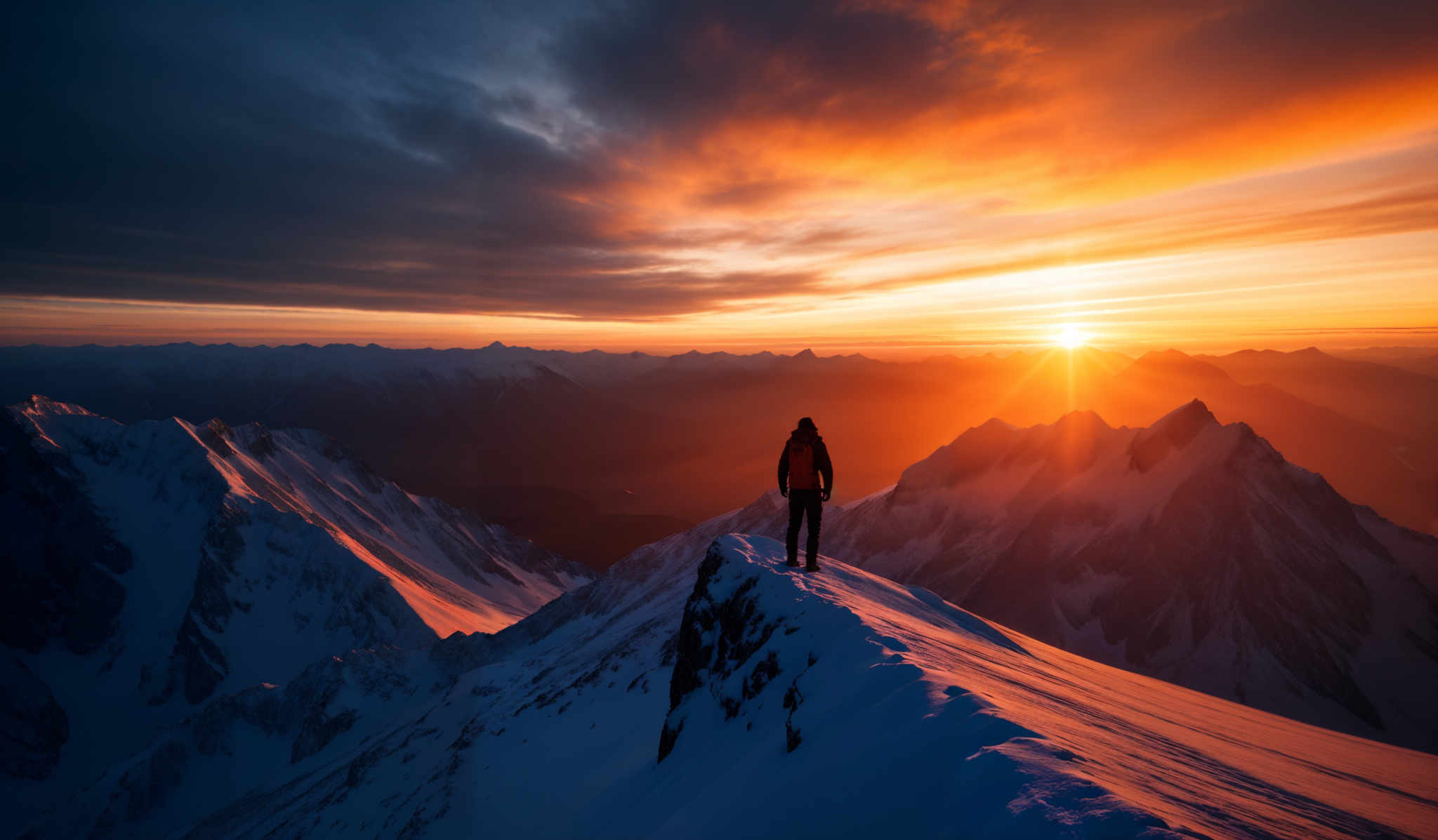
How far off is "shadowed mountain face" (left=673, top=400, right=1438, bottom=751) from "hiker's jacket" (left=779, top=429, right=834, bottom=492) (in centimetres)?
7739

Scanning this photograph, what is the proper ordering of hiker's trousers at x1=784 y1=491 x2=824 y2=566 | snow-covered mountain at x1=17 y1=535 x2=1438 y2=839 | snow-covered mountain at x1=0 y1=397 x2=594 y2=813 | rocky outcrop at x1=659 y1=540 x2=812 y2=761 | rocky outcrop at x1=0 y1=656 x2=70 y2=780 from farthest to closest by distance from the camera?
1. snow-covered mountain at x1=0 y1=397 x2=594 y2=813
2. rocky outcrop at x1=0 y1=656 x2=70 y2=780
3. hiker's trousers at x1=784 y1=491 x2=824 y2=566
4. rocky outcrop at x1=659 y1=540 x2=812 y2=761
5. snow-covered mountain at x1=17 y1=535 x2=1438 y2=839

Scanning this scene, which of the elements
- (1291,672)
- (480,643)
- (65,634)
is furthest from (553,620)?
(65,634)

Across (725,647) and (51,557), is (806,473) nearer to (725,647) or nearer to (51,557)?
(725,647)

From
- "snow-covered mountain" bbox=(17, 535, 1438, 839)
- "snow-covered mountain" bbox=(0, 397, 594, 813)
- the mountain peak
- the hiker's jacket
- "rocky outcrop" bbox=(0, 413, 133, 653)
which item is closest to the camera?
"snow-covered mountain" bbox=(17, 535, 1438, 839)

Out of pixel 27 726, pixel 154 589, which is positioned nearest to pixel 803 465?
pixel 27 726

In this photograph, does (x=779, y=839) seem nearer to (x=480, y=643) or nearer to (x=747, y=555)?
(x=747, y=555)

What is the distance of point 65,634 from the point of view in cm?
14325

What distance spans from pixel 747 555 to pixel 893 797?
41.0 ft

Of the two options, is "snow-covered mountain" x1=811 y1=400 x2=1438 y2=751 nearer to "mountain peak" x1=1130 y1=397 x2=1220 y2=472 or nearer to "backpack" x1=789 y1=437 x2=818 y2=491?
"mountain peak" x1=1130 y1=397 x2=1220 y2=472

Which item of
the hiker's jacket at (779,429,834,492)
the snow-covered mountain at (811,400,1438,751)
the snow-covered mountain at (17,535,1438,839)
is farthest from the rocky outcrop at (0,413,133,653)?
the hiker's jacket at (779,429,834,492)

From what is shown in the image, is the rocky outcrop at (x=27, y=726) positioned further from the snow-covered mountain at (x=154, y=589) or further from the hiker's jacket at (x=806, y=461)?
the hiker's jacket at (x=806, y=461)

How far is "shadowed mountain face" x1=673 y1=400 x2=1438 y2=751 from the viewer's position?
6631cm

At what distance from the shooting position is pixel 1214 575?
76188mm

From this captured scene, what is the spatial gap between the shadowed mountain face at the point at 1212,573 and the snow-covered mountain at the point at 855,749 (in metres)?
59.5
